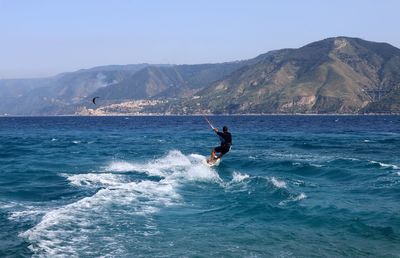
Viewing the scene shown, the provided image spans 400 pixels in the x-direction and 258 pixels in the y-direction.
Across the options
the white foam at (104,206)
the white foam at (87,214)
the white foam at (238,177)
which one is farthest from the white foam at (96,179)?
the white foam at (238,177)

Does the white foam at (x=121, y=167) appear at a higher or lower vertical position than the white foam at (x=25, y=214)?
lower

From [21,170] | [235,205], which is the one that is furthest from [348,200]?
[21,170]

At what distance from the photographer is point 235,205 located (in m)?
23.3

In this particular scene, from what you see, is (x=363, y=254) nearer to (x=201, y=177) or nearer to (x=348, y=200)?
(x=348, y=200)

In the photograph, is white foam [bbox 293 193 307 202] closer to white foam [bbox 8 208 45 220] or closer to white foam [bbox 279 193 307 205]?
white foam [bbox 279 193 307 205]

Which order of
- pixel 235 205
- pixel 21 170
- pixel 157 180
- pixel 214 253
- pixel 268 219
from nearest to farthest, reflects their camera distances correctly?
pixel 214 253 → pixel 268 219 → pixel 235 205 → pixel 157 180 → pixel 21 170

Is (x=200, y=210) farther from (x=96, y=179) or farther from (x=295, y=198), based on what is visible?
(x=96, y=179)

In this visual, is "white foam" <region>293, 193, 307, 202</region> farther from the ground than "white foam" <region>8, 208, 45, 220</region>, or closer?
closer

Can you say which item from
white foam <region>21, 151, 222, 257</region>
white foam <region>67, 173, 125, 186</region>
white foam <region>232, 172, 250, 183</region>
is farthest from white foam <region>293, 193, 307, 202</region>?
white foam <region>67, 173, 125, 186</region>

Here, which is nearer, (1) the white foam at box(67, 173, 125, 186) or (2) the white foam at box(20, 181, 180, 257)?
(2) the white foam at box(20, 181, 180, 257)

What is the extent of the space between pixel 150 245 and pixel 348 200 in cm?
1118

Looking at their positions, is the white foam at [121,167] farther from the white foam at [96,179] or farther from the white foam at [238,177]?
the white foam at [238,177]

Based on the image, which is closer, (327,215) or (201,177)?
(327,215)

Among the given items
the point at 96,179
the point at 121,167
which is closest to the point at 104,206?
the point at 96,179
